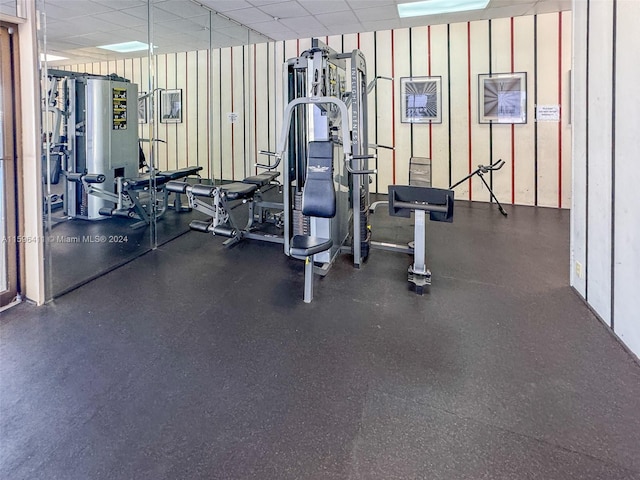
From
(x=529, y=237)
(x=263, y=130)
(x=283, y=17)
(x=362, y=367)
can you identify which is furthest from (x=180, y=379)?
(x=263, y=130)

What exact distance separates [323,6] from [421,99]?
7.57 ft

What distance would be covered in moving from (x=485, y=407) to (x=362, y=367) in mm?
629

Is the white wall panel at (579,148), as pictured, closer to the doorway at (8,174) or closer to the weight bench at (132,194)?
the doorway at (8,174)

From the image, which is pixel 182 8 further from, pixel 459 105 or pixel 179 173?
pixel 459 105

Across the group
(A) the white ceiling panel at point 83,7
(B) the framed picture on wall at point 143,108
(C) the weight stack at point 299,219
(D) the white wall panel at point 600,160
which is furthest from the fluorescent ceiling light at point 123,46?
(D) the white wall panel at point 600,160

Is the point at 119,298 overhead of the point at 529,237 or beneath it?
beneath

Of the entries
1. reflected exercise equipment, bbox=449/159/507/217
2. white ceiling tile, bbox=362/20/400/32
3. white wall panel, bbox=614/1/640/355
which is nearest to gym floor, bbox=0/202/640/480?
white wall panel, bbox=614/1/640/355

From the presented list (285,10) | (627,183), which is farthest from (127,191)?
(627,183)

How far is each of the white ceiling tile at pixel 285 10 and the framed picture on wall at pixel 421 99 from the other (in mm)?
2131

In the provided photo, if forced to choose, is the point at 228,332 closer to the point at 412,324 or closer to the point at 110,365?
the point at 110,365

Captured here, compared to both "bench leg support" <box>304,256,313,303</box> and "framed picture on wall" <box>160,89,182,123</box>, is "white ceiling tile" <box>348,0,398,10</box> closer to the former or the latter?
"framed picture on wall" <box>160,89,182,123</box>

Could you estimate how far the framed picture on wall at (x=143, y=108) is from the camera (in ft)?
14.6

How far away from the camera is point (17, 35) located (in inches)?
104

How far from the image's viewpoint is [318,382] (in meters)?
2.00
